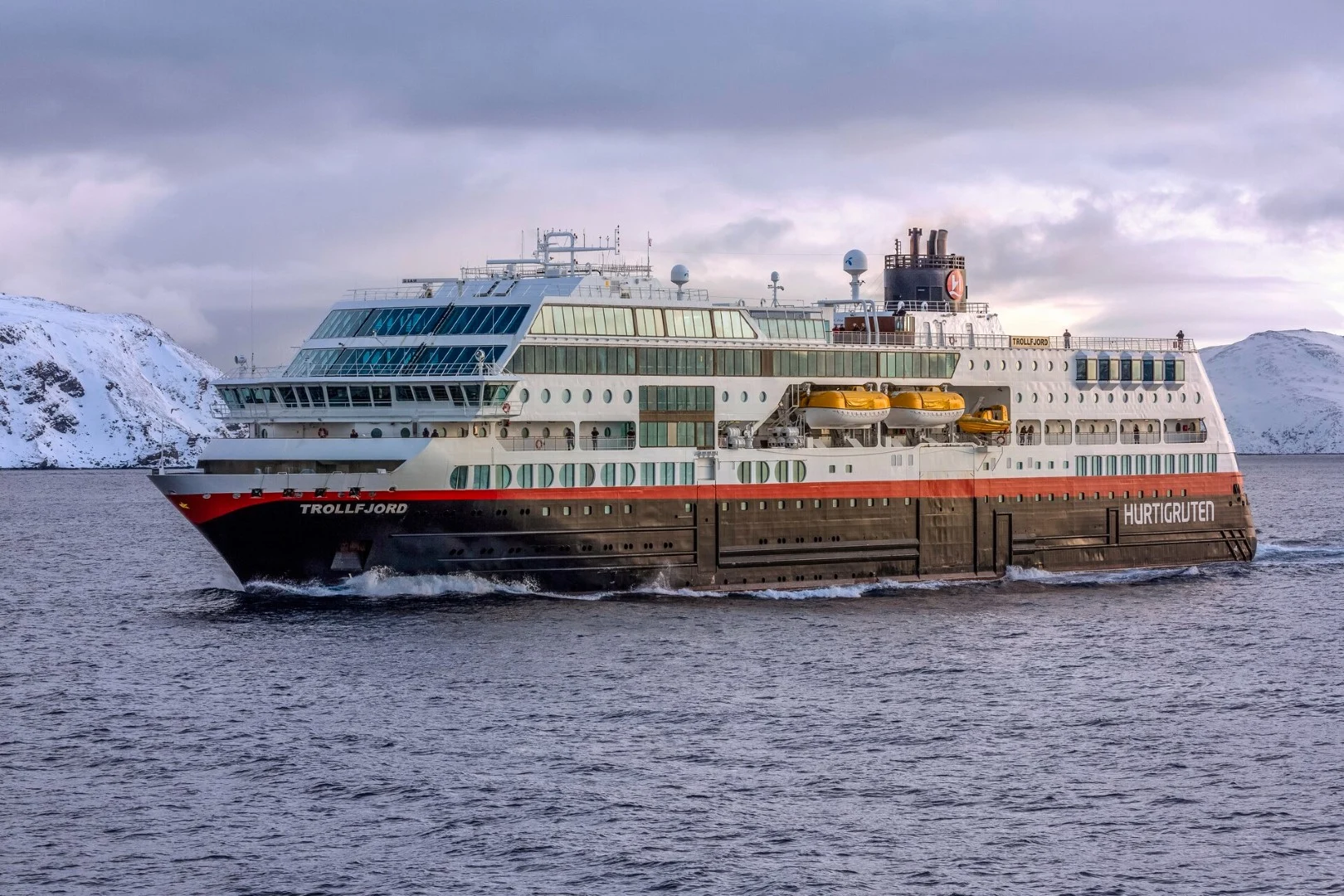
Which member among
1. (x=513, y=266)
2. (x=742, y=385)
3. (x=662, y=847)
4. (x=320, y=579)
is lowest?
(x=662, y=847)

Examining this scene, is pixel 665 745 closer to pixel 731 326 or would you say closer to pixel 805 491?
pixel 805 491

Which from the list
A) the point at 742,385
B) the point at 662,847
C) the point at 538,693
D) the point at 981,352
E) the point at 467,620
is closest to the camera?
the point at 662,847

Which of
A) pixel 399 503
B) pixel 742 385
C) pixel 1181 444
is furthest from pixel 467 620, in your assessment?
pixel 1181 444

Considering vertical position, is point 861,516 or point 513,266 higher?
point 513,266

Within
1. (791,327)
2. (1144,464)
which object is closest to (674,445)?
(791,327)

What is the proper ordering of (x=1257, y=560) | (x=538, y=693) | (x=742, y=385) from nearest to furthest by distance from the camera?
(x=538, y=693), (x=742, y=385), (x=1257, y=560)

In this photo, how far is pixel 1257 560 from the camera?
85.6 metres

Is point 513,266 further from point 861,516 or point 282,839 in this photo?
point 282,839

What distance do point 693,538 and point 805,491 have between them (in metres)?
5.13

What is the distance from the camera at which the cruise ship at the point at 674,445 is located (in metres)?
59.3

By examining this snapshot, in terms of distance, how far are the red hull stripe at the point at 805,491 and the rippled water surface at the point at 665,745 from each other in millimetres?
3429

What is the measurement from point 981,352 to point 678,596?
1901cm

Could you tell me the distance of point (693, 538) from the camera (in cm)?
6366

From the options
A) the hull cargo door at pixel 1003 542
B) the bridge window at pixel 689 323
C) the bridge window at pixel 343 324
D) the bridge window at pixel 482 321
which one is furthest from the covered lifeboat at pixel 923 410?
the bridge window at pixel 343 324
